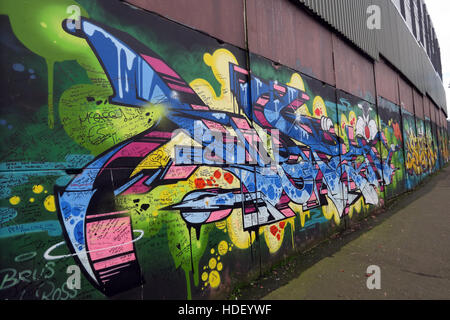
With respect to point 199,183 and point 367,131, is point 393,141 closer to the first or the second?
point 367,131

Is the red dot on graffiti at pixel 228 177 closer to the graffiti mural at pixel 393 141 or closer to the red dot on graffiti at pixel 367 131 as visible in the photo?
the red dot on graffiti at pixel 367 131

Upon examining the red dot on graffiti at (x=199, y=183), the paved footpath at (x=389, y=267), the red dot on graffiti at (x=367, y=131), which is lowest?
the paved footpath at (x=389, y=267)

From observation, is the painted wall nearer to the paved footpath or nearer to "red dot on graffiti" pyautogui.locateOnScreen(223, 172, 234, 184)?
"red dot on graffiti" pyautogui.locateOnScreen(223, 172, 234, 184)

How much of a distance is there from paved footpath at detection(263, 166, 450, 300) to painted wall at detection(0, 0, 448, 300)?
698mm

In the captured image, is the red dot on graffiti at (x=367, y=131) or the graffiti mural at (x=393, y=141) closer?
the red dot on graffiti at (x=367, y=131)

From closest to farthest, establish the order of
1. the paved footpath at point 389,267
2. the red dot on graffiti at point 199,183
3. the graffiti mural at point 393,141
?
the red dot on graffiti at point 199,183 < the paved footpath at point 389,267 < the graffiti mural at point 393,141

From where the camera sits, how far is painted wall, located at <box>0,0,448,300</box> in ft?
6.66

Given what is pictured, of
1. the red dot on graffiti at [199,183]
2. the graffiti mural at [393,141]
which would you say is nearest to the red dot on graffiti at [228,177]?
the red dot on graffiti at [199,183]

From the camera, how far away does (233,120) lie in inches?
147

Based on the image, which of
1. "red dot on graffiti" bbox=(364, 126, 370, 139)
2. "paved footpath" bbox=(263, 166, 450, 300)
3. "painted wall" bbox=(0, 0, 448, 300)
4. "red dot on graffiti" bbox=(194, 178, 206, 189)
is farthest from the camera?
"red dot on graffiti" bbox=(364, 126, 370, 139)

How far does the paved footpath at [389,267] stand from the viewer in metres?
3.27

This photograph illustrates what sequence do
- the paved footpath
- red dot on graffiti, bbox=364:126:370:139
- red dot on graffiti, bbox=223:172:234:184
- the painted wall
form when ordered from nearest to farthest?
the painted wall
the paved footpath
red dot on graffiti, bbox=223:172:234:184
red dot on graffiti, bbox=364:126:370:139

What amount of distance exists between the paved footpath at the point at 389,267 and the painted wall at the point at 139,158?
2.29ft

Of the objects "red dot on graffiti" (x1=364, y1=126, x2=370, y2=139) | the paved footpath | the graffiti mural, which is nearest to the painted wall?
the paved footpath
